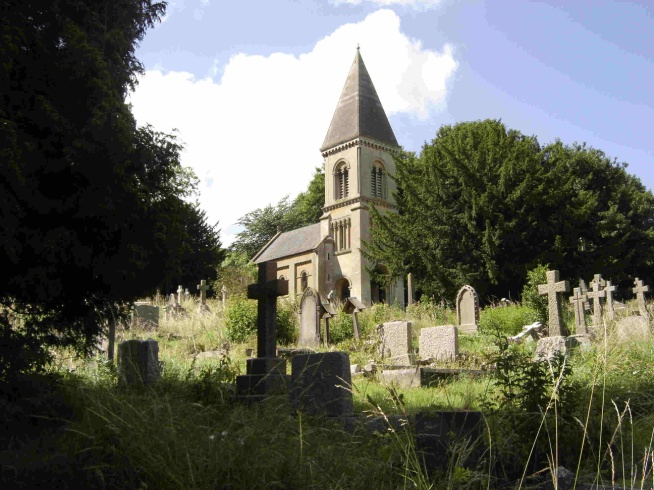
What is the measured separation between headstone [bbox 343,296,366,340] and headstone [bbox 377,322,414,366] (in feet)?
9.23

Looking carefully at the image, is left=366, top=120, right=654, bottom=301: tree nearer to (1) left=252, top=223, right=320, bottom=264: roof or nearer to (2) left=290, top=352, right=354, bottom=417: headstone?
(1) left=252, top=223, right=320, bottom=264: roof

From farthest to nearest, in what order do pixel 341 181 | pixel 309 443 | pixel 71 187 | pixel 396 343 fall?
pixel 341 181
pixel 396 343
pixel 71 187
pixel 309 443

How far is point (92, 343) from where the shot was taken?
28.6ft

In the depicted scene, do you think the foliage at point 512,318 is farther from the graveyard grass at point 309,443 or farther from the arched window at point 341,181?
the arched window at point 341,181

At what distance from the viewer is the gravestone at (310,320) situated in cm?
1666

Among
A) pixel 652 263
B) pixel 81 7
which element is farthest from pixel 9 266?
pixel 652 263

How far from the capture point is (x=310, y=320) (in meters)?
16.9

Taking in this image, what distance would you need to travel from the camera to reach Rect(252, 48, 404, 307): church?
39281 millimetres

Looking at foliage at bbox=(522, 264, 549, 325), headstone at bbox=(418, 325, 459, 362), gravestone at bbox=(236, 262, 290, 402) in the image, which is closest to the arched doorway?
foliage at bbox=(522, 264, 549, 325)

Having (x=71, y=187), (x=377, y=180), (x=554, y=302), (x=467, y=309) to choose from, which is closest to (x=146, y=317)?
(x=467, y=309)

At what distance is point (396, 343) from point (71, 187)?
7.35 meters

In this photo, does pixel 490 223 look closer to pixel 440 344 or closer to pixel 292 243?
pixel 440 344

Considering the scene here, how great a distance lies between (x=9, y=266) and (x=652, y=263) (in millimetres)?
33459

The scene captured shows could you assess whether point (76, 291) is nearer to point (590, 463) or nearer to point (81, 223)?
point (81, 223)
